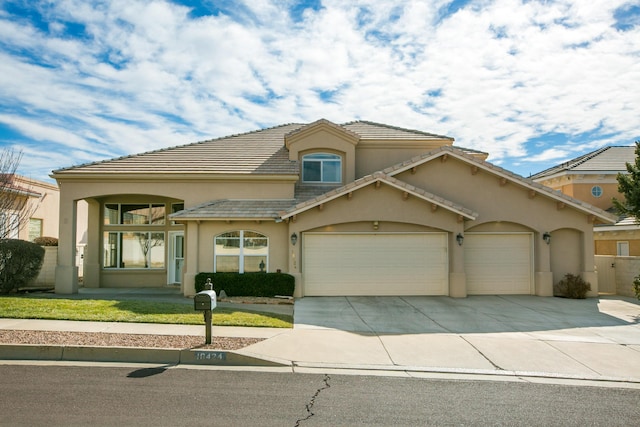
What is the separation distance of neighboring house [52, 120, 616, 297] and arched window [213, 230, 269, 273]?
4cm

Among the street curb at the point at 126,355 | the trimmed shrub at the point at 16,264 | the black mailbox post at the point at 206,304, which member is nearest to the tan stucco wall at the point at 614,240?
the street curb at the point at 126,355

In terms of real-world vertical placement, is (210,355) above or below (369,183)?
below

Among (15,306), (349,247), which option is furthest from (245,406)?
(349,247)

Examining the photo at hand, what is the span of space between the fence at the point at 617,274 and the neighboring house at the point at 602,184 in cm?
373

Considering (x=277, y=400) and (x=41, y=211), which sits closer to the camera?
(x=277, y=400)

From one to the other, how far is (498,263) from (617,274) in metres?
4.94

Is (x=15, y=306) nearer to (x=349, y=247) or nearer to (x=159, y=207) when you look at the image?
(x=159, y=207)

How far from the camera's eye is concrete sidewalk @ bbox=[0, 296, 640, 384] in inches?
320

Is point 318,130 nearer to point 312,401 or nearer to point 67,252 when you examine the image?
point 67,252

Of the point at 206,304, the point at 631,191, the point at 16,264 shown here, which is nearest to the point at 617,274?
the point at 631,191

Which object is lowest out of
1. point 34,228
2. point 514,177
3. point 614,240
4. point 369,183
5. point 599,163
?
point 614,240

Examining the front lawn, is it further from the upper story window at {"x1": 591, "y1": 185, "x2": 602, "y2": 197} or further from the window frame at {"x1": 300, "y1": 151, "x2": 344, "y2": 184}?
the upper story window at {"x1": 591, "y1": 185, "x2": 602, "y2": 197}

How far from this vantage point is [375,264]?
16078 millimetres

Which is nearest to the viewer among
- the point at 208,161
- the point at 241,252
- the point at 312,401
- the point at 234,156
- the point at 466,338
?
Result: the point at 312,401
